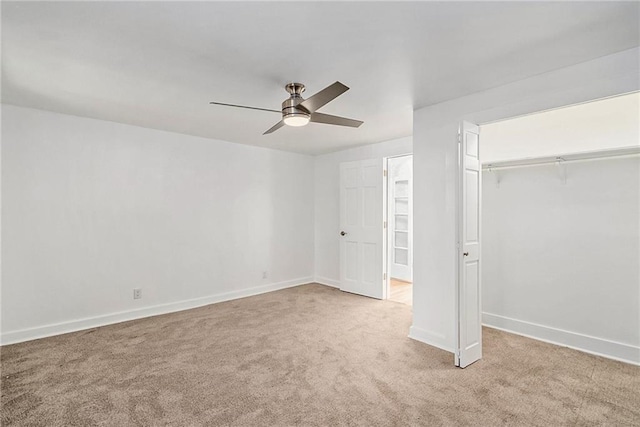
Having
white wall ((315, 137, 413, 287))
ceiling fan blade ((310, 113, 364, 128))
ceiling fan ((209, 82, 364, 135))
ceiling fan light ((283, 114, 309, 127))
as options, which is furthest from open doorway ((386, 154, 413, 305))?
ceiling fan light ((283, 114, 309, 127))

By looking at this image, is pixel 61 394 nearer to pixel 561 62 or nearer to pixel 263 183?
pixel 263 183

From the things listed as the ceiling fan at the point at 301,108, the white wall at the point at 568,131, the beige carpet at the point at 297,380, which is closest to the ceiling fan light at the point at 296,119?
the ceiling fan at the point at 301,108

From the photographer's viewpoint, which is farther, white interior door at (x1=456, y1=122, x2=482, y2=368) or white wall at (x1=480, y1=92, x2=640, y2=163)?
white wall at (x1=480, y1=92, x2=640, y2=163)

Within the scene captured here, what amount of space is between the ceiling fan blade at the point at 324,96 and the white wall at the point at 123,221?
102 inches

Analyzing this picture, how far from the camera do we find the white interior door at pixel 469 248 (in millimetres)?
2574

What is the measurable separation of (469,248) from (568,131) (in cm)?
169

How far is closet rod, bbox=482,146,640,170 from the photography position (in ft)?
8.76

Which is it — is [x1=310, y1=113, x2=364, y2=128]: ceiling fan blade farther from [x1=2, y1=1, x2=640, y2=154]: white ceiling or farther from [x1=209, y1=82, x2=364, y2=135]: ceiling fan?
[x1=2, y1=1, x2=640, y2=154]: white ceiling

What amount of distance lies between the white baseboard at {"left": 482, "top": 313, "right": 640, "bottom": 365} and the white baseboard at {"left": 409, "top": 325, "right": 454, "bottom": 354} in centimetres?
90

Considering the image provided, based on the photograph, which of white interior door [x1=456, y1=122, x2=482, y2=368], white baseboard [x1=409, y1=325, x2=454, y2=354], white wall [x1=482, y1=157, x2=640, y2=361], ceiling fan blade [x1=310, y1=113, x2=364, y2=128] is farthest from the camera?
white baseboard [x1=409, y1=325, x2=454, y2=354]

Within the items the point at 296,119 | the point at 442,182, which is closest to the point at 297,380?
the point at 296,119

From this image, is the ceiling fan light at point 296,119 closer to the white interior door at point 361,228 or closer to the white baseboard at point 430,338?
the white baseboard at point 430,338

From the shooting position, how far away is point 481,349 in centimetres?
284

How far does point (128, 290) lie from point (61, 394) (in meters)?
1.68
